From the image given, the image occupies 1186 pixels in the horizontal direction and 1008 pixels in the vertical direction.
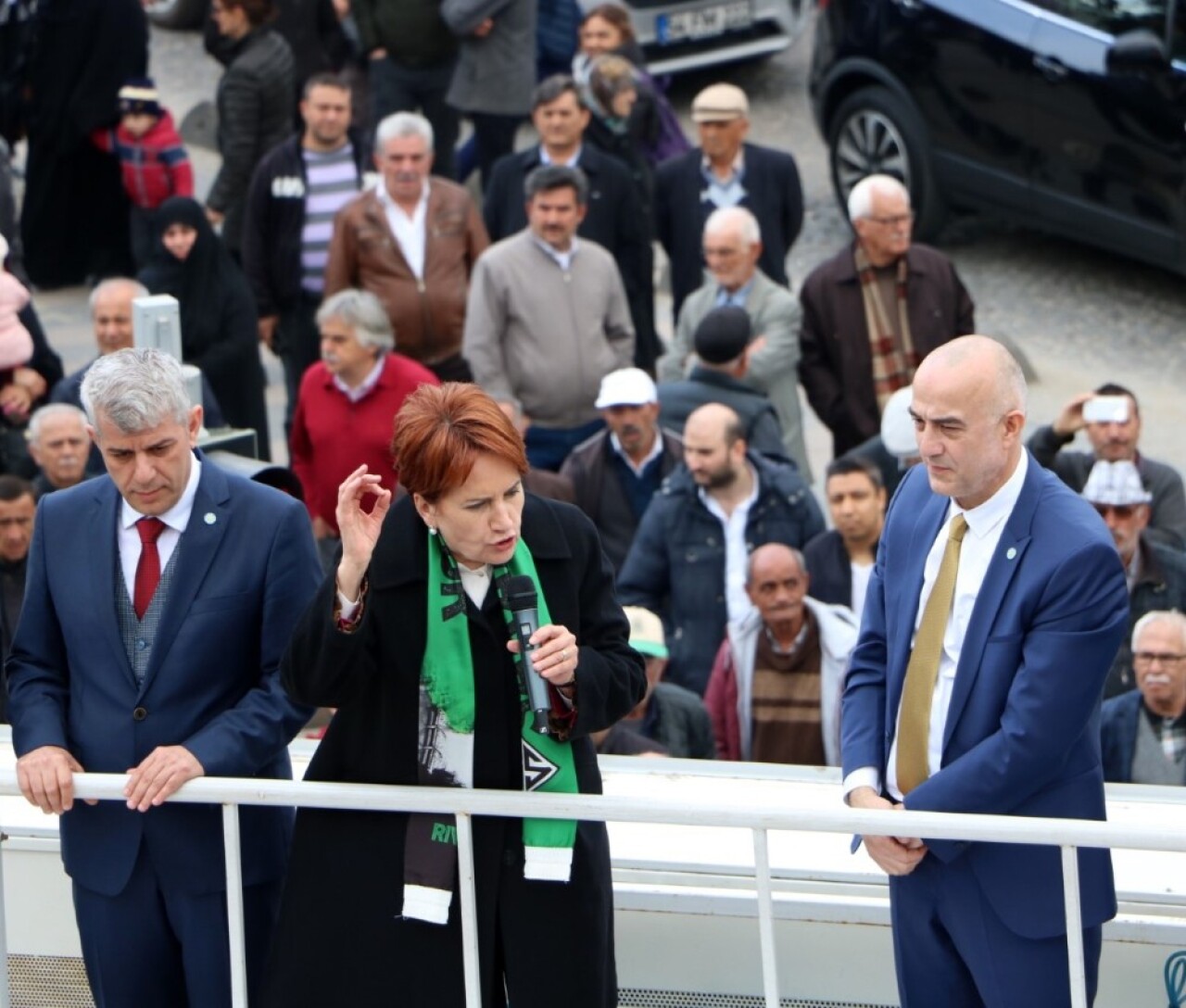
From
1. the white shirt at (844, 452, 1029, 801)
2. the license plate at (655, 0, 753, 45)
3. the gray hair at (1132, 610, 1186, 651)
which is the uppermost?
the license plate at (655, 0, 753, 45)

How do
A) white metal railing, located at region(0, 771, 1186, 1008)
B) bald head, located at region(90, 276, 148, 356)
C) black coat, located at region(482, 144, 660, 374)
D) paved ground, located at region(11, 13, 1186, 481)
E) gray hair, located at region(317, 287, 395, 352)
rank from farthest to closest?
paved ground, located at region(11, 13, 1186, 481)
black coat, located at region(482, 144, 660, 374)
bald head, located at region(90, 276, 148, 356)
gray hair, located at region(317, 287, 395, 352)
white metal railing, located at region(0, 771, 1186, 1008)

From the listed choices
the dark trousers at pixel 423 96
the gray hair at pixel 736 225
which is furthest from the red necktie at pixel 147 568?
the dark trousers at pixel 423 96

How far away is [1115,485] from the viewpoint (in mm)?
7340

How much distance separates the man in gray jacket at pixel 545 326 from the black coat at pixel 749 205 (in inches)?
46.7

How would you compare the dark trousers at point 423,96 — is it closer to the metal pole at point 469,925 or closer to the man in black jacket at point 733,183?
the man in black jacket at point 733,183

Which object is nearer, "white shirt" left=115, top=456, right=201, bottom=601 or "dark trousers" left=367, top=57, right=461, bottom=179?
"white shirt" left=115, top=456, right=201, bottom=601

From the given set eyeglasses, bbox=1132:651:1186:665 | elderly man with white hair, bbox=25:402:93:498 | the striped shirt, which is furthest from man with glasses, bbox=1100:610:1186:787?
the striped shirt

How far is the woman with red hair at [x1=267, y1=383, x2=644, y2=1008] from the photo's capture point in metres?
3.85

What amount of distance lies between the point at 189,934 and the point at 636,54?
725 cm

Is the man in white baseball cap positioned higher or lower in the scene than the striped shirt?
lower

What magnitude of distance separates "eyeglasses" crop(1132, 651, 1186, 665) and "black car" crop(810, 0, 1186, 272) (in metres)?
4.13

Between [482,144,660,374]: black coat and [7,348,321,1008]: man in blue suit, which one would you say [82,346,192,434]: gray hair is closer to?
[7,348,321,1008]: man in blue suit

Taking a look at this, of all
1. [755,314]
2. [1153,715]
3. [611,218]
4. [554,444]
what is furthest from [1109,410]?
[611,218]

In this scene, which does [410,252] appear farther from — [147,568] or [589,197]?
[147,568]
